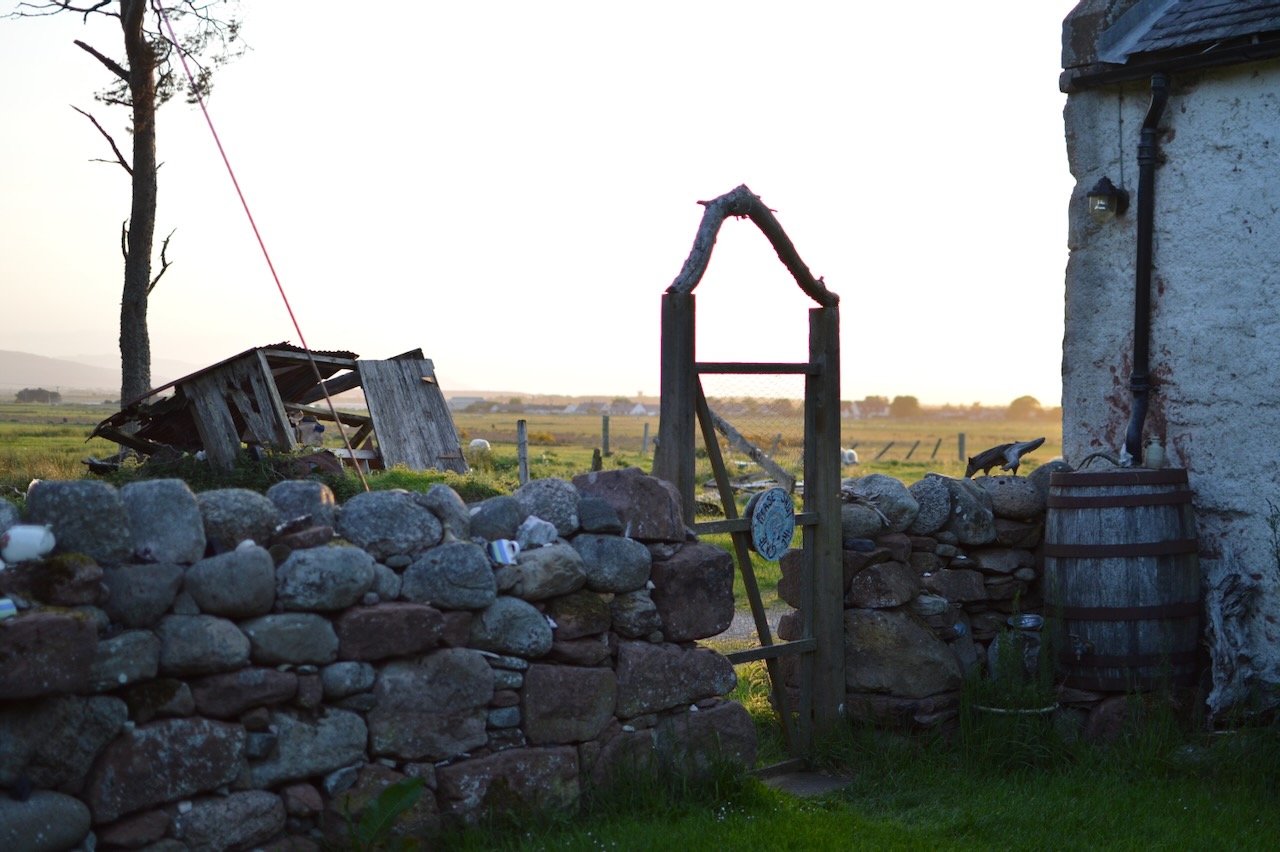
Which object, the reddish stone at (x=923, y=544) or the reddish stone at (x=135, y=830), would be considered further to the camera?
the reddish stone at (x=923, y=544)

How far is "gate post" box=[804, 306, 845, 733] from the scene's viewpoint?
18.4 feet

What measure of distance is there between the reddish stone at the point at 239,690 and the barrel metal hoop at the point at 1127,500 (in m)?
3.76

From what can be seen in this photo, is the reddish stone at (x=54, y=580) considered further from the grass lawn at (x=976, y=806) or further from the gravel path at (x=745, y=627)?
the gravel path at (x=745, y=627)

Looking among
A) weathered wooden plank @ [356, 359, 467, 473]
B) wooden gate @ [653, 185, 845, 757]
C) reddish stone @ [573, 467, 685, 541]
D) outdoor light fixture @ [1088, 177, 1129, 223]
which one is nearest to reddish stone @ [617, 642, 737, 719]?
reddish stone @ [573, 467, 685, 541]

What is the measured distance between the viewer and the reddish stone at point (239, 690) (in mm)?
3436

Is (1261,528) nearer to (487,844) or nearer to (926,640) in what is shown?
(926,640)

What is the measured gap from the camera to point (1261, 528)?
570 cm

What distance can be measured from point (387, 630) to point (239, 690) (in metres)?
0.49

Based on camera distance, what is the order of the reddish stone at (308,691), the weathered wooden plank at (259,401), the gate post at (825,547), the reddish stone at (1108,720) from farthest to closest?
the weathered wooden plank at (259,401) → the gate post at (825,547) → the reddish stone at (1108,720) → the reddish stone at (308,691)

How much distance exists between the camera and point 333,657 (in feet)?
12.1

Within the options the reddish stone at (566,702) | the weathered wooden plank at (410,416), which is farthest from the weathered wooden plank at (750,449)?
the weathered wooden plank at (410,416)

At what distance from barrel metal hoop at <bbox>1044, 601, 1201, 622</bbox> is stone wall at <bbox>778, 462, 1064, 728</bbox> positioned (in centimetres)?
39

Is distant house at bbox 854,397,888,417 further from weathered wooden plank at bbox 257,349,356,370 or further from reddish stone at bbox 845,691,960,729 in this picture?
reddish stone at bbox 845,691,960,729

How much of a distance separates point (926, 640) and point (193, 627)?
→ 3544mm
